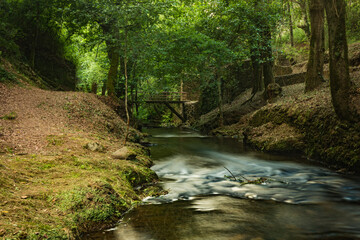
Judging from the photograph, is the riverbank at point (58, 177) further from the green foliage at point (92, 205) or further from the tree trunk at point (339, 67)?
the tree trunk at point (339, 67)

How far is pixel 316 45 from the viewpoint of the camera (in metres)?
12.3

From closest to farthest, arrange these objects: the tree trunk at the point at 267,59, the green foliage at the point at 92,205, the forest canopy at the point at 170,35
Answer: the green foliage at the point at 92,205 → the forest canopy at the point at 170,35 → the tree trunk at the point at 267,59

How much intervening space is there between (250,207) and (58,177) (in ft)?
12.4

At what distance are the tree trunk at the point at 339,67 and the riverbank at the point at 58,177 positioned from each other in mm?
6109

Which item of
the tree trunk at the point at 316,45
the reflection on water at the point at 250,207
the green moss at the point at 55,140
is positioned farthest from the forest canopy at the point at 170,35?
the reflection on water at the point at 250,207

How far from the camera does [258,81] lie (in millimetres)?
20828

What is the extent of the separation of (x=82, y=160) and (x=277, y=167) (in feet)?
21.2

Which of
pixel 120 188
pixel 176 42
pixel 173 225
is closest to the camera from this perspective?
pixel 173 225

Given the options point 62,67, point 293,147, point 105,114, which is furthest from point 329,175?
point 62,67

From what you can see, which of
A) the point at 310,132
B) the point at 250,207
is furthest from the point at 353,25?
the point at 250,207

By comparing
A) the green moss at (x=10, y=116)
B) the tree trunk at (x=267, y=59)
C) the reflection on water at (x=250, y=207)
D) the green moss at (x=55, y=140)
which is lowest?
the reflection on water at (x=250, y=207)

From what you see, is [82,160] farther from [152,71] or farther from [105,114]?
[152,71]

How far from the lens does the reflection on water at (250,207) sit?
396 centimetres

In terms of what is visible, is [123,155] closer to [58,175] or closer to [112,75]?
[58,175]
